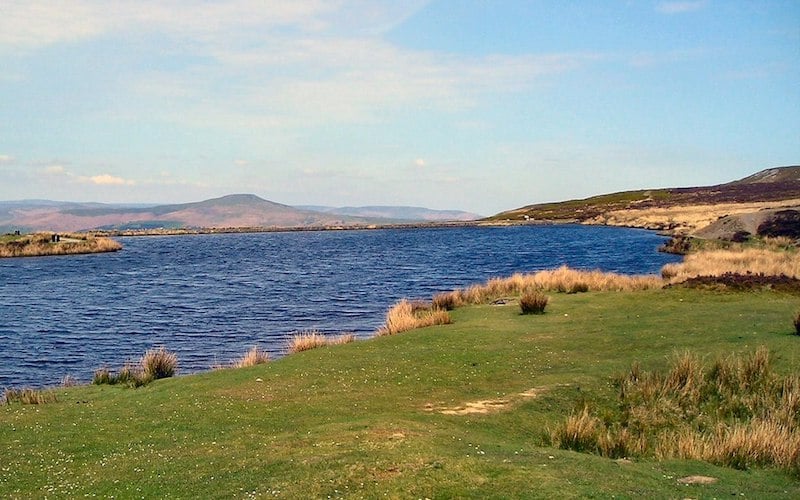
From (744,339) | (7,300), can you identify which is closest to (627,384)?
(744,339)

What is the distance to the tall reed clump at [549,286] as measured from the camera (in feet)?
102

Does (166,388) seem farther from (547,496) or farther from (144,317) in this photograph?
(144,317)

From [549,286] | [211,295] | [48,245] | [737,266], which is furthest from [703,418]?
[48,245]

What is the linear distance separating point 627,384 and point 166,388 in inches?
442

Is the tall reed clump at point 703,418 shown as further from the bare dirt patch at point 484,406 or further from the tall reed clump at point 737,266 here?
the tall reed clump at point 737,266

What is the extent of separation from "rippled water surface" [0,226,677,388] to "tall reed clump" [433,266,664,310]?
4.37 meters

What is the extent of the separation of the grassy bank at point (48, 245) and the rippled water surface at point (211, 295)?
177 inches

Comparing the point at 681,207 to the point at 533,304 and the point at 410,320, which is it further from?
the point at 410,320

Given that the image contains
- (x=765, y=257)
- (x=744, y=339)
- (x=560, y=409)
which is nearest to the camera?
(x=560, y=409)

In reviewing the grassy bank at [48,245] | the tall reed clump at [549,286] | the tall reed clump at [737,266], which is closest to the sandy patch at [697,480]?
the tall reed clump at [549,286]

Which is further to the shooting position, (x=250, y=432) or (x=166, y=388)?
(x=166, y=388)

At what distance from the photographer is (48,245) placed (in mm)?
90688

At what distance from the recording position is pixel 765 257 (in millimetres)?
39531

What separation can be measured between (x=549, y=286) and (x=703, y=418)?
20191mm
